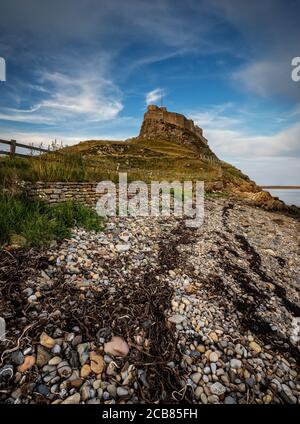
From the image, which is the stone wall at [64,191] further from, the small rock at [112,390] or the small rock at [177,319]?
the small rock at [112,390]

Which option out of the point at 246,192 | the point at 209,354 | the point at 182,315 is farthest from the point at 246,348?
the point at 246,192

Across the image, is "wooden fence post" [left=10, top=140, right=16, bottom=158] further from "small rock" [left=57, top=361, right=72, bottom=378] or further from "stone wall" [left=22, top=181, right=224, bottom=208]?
"small rock" [left=57, top=361, right=72, bottom=378]

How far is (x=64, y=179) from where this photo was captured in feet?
28.5

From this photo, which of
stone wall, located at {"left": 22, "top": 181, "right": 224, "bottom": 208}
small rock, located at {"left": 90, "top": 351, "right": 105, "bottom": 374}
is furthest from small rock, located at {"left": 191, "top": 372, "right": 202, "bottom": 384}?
stone wall, located at {"left": 22, "top": 181, "right": 224, "bottom": 208}

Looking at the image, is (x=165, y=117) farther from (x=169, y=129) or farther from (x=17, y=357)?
(x=17, y=357)

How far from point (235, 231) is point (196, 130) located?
143169mm

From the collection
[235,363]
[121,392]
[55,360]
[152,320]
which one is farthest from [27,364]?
[235,363]
